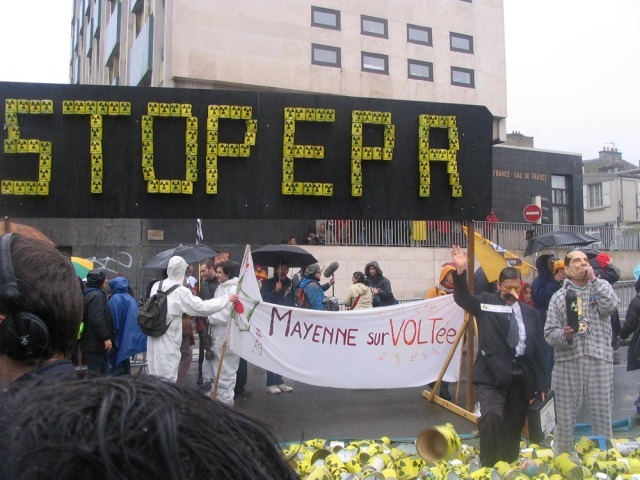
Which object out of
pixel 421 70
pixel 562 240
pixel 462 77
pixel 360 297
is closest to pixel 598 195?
pixel 462 77

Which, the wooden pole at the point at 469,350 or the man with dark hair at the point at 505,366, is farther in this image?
the wooden pole at the point at 469,350

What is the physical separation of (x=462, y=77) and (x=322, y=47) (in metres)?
6.37

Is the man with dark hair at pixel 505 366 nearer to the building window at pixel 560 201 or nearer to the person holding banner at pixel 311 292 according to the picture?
the person holding banner at pixel 311 292

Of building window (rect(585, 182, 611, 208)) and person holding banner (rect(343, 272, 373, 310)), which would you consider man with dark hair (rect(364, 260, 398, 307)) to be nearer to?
person holding banner (rect(343, 272, 373, 310))

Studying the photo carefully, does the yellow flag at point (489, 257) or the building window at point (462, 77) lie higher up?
the building window at point (462, 77)

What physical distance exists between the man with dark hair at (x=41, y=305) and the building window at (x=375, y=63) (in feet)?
80.6

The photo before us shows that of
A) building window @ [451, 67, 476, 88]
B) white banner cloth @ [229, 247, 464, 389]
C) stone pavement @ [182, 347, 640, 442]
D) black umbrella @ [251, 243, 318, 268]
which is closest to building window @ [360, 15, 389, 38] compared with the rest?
building window @ [451, 67, 476, 88]

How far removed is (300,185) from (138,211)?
1.62 m

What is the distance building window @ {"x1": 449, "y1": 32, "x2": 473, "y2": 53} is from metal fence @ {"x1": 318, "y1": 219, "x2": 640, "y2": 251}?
7827 millimetres

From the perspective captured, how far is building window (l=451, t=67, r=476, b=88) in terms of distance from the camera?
27.5m

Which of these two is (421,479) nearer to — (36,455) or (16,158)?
(36,455)

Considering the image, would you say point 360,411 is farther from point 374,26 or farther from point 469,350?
point 374,26

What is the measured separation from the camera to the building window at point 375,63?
25.7 meters

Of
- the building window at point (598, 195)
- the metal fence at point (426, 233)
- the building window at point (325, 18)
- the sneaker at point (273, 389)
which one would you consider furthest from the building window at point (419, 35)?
the building window at point (598, 195)
